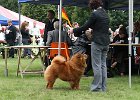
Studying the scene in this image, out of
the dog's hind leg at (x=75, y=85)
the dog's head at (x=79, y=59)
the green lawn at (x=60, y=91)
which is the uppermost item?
the dog's head at (x=79, y=59)

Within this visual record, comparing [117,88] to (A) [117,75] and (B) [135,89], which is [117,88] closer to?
(B) [135,89]

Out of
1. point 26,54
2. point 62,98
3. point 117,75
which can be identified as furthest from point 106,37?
point 26,54

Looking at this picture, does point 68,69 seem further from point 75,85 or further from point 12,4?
point 12,4

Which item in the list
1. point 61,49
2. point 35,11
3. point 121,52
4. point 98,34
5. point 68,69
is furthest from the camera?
point 35,11

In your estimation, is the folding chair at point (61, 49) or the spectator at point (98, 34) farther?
the folding chair at point (61, 49)

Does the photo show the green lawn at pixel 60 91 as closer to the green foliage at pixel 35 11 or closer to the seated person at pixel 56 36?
the seated person at pixel 56 36

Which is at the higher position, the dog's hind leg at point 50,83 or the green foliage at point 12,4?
the green foliage at point 12,4

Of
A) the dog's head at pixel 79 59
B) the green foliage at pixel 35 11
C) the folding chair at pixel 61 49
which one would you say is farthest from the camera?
the green foliage at pixel 35 11

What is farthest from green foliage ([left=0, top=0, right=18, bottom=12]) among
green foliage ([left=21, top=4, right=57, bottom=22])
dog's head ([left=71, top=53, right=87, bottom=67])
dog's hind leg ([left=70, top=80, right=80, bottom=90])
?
dog's head ([left=71, top=53, right=87, bottom=67])

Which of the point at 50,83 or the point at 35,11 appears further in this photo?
the point at 35,11

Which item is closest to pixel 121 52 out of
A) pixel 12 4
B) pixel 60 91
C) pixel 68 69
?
pixel 68 69

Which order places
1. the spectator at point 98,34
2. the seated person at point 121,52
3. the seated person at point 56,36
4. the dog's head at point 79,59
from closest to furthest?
the spectator at point 98,34 → the dog's head at point 79,59 → the seated person at point 56,36 → the seated person at point 121,52

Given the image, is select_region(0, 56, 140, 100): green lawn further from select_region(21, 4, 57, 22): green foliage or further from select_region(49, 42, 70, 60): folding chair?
select_region(21, 4, 57, 22): green foliage

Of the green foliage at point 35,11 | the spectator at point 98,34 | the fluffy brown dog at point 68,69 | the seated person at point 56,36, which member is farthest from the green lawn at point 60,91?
the green foliage at point 35,11
